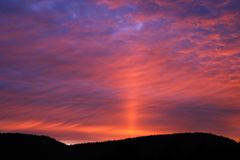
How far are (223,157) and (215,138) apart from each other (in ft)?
19.1

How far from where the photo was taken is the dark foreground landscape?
49406 mm

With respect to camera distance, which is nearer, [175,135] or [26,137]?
[175,135]

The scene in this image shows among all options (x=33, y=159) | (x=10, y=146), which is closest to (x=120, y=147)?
(x=33, y=159)

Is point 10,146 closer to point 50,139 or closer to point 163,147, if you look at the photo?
point 50,139

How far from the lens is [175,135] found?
181 ft

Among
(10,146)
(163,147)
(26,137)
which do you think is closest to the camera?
(163,147)

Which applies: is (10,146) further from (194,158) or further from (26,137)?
(194,158)

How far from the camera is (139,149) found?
171ft

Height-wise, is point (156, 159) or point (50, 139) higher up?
point (50, 139)

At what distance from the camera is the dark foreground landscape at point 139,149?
49.4 m

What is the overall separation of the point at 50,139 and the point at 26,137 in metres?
4.07

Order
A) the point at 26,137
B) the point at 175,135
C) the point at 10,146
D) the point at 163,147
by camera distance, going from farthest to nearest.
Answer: the point at 26,137 → the point at 10,146 → the point at 175,135 → the point at 163,147

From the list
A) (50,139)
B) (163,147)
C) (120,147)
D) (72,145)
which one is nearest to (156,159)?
(163,147)

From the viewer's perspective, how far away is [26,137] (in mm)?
64875
